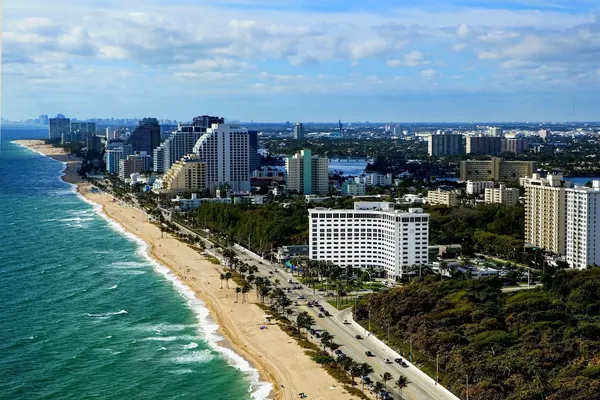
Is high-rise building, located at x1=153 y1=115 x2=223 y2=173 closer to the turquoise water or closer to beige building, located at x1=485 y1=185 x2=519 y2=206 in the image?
beige building, located at x1=485 y1=185 x2=519 y2=206

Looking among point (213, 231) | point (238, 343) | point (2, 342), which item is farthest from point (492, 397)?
point (213, 231)

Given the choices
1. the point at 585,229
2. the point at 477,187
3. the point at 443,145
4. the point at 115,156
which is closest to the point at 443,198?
the point at 477,187

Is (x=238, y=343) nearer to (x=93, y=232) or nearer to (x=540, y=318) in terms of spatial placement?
(x=540, y=318)

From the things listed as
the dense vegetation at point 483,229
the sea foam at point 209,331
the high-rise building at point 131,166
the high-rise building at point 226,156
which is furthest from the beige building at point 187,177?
the sea foam at point 209,331

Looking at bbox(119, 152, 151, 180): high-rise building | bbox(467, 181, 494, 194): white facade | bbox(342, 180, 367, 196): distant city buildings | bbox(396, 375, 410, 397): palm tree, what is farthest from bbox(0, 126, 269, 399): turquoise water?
bbox(119, 152, 151, 180): high-rise building

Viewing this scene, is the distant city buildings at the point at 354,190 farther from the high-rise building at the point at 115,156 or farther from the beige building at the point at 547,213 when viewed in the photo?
the high-rise building at the point at 115,156

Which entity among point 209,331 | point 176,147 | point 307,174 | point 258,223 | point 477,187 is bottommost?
point 209,331

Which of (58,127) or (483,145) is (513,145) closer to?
(483,145)
